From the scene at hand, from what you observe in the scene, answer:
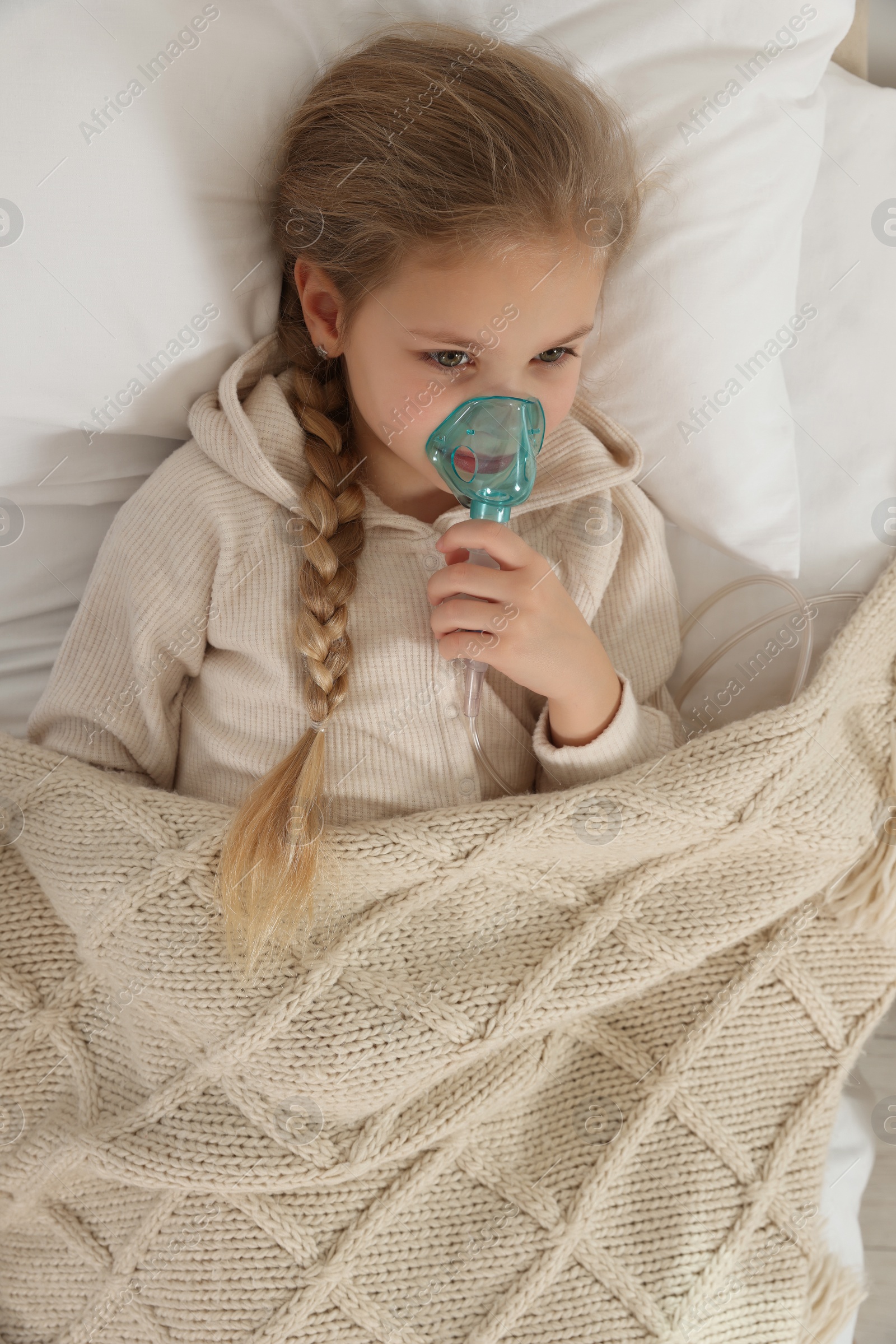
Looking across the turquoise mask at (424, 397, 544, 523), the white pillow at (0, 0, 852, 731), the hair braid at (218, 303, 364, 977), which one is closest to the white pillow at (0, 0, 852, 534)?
the white pillow at (0, 0, 852, 731)

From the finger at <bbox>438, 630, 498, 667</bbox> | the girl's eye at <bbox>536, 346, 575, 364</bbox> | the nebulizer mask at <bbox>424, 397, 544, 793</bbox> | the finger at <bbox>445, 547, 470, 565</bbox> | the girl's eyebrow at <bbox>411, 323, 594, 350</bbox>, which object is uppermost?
the girl's eyebrow at <bbox>411, 323, 594, 350</bbox>

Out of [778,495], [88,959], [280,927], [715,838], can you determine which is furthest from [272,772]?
[778,495]

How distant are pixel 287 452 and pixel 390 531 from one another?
136mm

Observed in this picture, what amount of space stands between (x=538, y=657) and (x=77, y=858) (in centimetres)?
49

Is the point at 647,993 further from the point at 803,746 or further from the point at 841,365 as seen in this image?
the point at 841,365

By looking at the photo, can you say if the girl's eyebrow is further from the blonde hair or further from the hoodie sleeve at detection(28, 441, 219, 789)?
the hoodie sleeve at detection(28, 441, 219, 789)

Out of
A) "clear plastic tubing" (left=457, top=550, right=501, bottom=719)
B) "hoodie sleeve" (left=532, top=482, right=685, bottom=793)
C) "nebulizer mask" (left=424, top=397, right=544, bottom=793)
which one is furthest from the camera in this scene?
"hoodie sleeve" (left=532, top=482, right=685, bottom=793)

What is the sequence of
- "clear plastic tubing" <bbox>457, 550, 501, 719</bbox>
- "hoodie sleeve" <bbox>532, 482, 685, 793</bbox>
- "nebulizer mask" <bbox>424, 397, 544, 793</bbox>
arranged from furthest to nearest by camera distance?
"hoodie sleeve" <bbox>532, 482, 685, 793</bbox> → "clear plastic tubing" <bbox>457, 550, 501, 719</bbox> → "nebulizer mask" <bbox>424, 397, 544, 793</bbox>

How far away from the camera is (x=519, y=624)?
90cm

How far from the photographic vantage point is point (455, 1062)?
2.88ft

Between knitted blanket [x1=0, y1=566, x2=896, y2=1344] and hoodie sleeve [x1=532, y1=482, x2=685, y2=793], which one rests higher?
hoodie sleeve [x1=532, y1=482, x2=685, y2=793]

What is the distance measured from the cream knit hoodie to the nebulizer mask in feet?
0.39

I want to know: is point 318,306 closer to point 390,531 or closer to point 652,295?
point 390,531

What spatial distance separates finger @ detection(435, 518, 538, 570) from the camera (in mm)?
870
